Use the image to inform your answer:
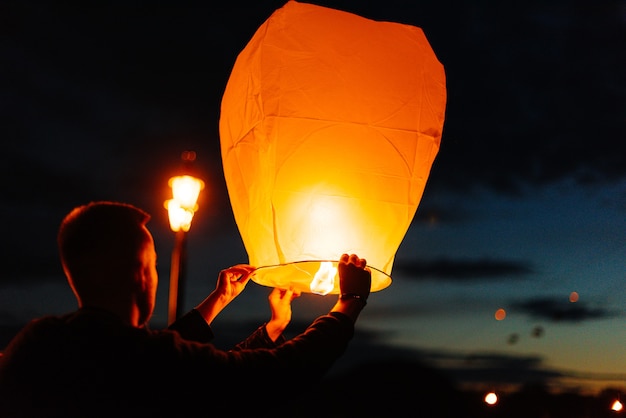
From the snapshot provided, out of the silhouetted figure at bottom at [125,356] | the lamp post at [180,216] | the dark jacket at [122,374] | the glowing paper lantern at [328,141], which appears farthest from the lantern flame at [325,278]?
the lamp post at [180,216]

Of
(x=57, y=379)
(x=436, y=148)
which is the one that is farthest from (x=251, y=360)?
(x=436, y=148)

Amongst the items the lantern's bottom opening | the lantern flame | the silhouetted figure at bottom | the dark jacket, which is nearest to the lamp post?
the lantern's bottom opening

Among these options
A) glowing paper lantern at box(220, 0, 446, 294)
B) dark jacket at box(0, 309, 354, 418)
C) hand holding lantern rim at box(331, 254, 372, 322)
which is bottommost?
dark jacket at box(0, 309, 354, 418)

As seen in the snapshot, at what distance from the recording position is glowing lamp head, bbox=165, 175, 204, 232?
5852mm

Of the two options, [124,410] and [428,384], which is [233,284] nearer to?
[124,410]

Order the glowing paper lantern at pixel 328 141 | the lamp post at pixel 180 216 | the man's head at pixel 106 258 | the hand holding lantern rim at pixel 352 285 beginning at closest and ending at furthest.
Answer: the man's head at pixel 106 258
the hand holding lantern rim at pixel 352 285
the glowing paper lantern at pixel 328 141
the lamp post at pixel 180 216

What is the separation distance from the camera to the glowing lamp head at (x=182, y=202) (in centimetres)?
585

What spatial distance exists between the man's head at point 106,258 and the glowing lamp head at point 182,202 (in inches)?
163

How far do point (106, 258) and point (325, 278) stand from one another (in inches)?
33.5

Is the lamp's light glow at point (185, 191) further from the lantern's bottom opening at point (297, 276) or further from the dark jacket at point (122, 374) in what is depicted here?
the dark jacket at point (122, 374)

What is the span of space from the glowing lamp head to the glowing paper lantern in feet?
11.4

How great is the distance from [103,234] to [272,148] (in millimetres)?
750

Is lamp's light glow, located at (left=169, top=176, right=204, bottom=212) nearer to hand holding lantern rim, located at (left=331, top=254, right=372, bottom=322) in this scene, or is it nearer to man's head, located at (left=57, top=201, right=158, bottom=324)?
hand holding lantern rim, located at (left=331, top=254, right=372, bottom=322)

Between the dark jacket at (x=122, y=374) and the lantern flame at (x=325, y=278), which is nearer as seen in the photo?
the dark jacket at (x=122, y=374)
